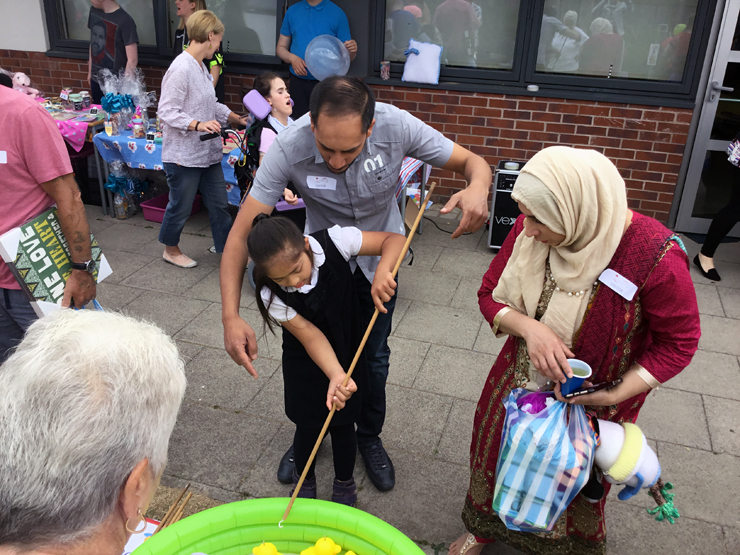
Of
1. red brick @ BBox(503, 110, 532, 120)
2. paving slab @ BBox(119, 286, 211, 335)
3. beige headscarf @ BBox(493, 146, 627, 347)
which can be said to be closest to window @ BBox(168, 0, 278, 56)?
red brick @ BBox(503, 110, 532, 120)

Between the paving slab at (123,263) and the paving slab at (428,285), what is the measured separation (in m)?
2.17

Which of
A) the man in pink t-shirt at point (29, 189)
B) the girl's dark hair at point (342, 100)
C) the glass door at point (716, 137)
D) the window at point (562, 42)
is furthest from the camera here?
the window at point (562, 42)

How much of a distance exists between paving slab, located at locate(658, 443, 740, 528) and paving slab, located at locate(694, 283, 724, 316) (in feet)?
5.51

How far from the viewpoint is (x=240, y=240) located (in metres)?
2.34

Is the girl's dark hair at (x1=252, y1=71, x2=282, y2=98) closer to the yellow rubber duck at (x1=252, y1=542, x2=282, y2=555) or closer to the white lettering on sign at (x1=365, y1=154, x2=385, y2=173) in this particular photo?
the white lettering on sign at (x1=365, y1=154, x2=385, y2=173)

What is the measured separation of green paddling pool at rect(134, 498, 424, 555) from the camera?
1896 mm

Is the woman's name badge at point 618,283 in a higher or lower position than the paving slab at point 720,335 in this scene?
higher

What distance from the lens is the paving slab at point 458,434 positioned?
10.2 feet

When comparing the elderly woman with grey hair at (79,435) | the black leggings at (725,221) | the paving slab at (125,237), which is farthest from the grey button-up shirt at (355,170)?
the black leggings at (725,221)

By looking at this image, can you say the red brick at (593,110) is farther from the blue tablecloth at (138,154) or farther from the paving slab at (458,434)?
the paving slab at (458,434)

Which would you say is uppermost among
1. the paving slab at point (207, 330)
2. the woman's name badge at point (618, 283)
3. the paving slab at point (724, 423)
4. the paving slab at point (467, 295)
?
the woman's name badge at point (618, 283)

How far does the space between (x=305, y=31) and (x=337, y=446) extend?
461 centimetres

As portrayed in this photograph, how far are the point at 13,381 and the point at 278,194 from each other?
4.64 ft

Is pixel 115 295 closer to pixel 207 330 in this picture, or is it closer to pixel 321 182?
pixel 207 330
